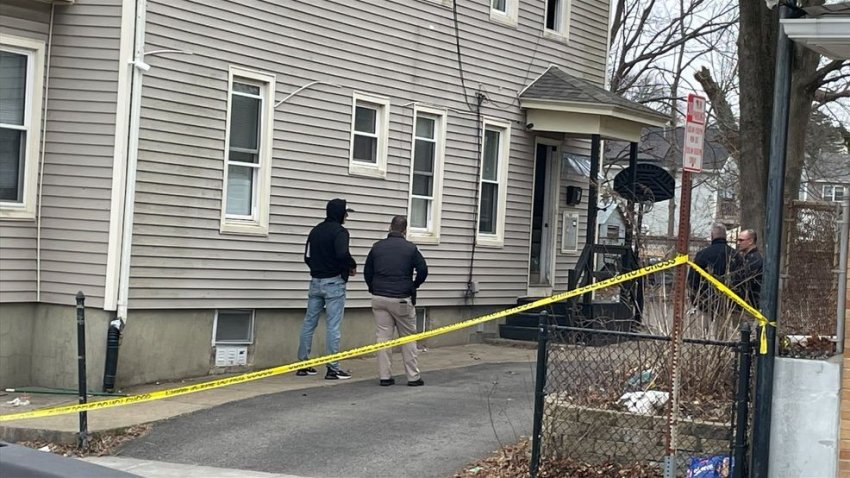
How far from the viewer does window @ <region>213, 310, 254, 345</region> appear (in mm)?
13000

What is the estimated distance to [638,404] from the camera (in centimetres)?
827

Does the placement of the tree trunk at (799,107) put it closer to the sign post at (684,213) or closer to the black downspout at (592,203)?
the black downspout at (592,203)

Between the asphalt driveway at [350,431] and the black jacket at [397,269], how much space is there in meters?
1.05

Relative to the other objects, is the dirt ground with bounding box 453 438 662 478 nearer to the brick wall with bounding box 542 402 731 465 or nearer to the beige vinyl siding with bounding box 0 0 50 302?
the brick wall with bounding box 542 402 731 465

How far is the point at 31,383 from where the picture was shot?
11.8 metres

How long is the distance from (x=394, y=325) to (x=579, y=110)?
19.5 ft

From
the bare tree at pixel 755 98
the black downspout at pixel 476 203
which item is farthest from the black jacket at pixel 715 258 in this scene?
the black downspout at pixel 476 203

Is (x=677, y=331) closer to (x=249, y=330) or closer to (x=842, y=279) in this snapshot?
(x=842, y=279)

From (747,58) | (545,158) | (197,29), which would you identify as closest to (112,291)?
(197,29)

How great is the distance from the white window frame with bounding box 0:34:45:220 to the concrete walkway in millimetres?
1930

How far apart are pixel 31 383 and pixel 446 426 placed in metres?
4.64

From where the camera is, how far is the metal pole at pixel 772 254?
7.41m

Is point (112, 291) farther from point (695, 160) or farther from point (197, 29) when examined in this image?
point (695, 160)

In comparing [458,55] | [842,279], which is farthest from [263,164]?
[842,279]
